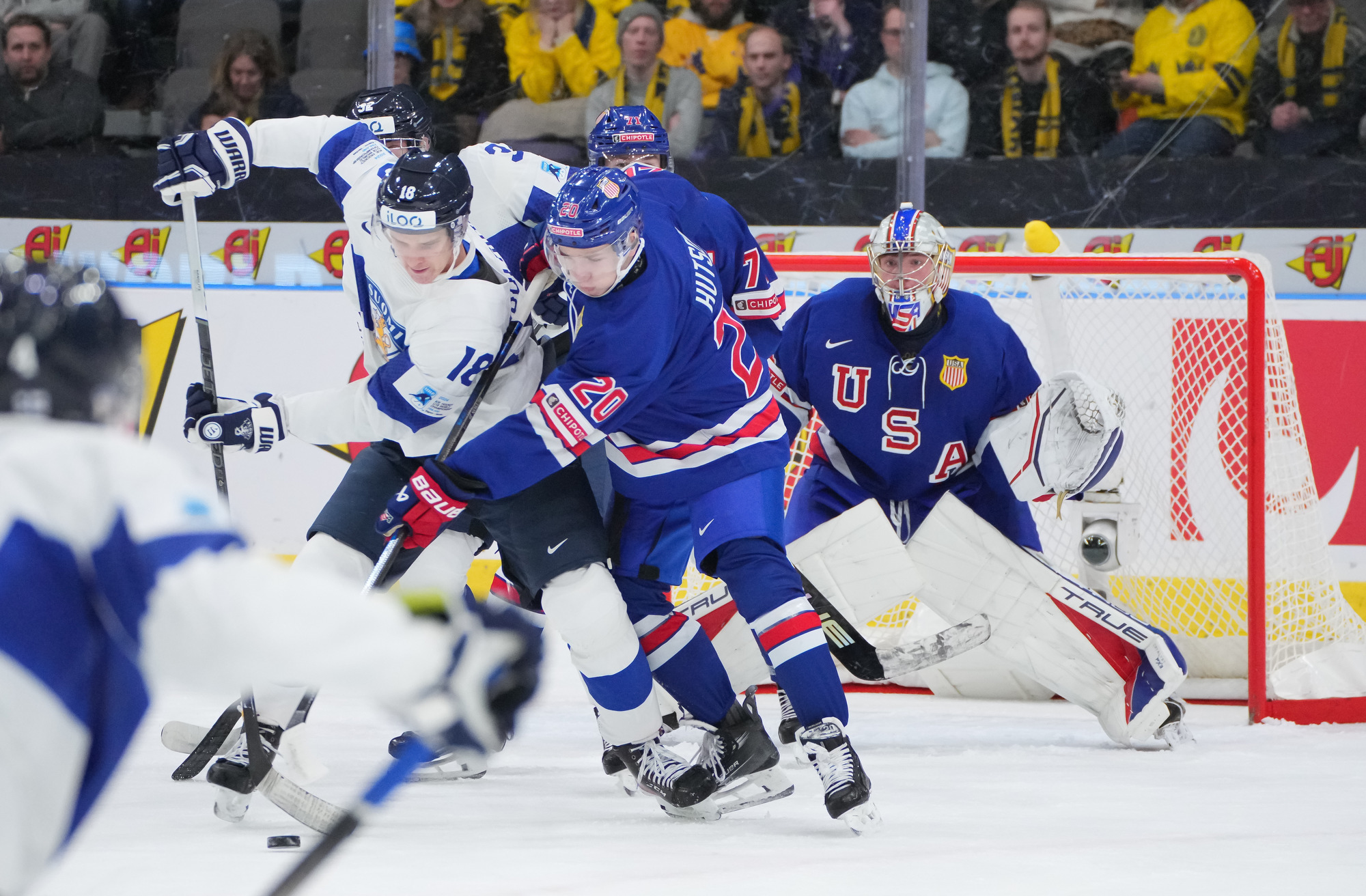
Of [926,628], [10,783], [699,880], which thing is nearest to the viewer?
[10,783]

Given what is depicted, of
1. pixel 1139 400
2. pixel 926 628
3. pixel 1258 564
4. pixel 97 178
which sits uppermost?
pixel 97 178

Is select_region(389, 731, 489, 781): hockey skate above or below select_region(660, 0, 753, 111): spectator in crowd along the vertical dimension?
below

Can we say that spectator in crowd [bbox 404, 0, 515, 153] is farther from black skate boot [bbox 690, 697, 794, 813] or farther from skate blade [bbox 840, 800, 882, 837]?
skate blade [bbox 840, 800, 882, 837]

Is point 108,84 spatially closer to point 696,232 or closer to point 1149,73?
point 696,232

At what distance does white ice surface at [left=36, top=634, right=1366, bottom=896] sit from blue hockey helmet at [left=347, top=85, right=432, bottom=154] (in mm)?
1253

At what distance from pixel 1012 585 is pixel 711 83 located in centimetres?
192

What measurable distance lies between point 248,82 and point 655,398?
2489mm

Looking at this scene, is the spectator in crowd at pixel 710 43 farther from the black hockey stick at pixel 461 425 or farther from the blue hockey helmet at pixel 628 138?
the black hockey stick at pixel 461 425

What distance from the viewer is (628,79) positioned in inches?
169

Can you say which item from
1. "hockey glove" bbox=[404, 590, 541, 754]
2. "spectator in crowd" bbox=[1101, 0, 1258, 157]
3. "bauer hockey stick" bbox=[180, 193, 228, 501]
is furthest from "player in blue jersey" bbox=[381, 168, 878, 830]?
"spectator in crowd" bbox=[1101, 0, 1258, 157]

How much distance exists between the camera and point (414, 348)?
2.37 meters

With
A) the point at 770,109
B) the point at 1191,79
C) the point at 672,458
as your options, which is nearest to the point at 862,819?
the point at 672,458

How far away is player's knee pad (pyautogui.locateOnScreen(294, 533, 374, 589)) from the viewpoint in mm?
2518

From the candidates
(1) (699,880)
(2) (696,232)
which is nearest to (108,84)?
(2) (696,232)
